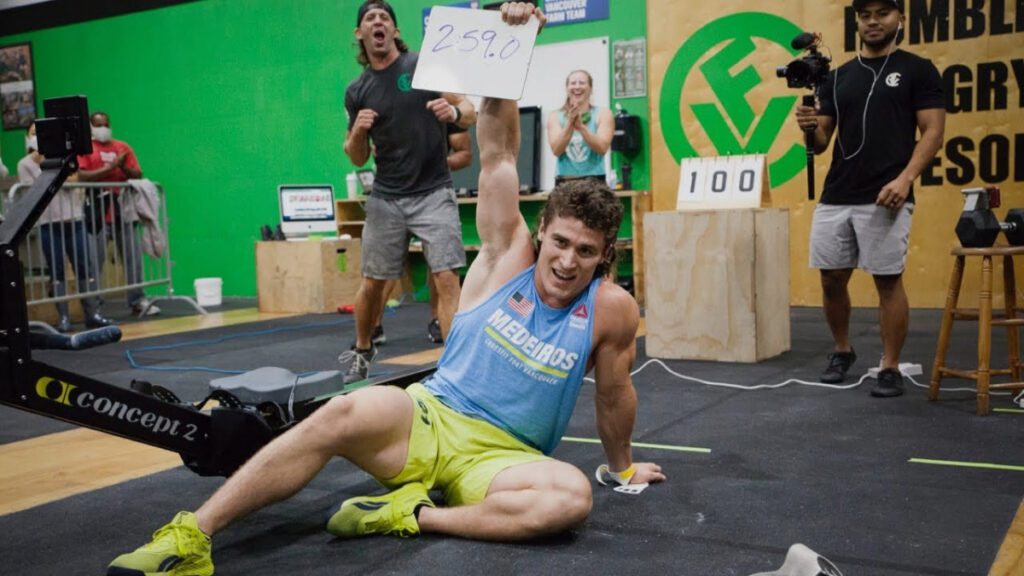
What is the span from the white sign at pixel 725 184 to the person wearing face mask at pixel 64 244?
167 inches

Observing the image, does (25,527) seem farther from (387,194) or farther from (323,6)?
(323,6)

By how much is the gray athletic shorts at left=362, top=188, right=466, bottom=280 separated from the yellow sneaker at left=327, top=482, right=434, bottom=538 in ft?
7.36

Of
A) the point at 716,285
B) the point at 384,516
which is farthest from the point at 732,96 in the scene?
the point at 384,516

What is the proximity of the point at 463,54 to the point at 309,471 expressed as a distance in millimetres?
1022

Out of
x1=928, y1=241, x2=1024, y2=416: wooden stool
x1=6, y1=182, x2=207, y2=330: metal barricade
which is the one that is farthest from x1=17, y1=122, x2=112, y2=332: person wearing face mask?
x1=928, y1=241, x2=1024, y2=416: wooden stool

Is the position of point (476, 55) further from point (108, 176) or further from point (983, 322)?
point (108, 176)

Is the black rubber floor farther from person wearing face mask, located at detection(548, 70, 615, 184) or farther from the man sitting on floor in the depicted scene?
person wearing face mask, located at detection(548, 70, 615, 184)

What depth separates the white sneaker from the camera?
805 centimetres

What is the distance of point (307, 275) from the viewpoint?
787cm

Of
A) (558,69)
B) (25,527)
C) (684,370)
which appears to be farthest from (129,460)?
(558,69)

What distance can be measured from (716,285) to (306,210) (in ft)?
15.3

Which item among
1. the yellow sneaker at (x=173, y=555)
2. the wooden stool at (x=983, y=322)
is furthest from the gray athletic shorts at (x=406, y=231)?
the yellow sneaker at (x=173, y=555)

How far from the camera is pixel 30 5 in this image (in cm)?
1088

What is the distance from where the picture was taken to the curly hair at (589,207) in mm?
2246
